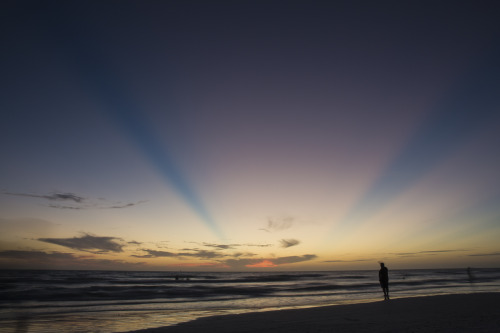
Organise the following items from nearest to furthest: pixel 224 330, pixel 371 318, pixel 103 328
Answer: pixel 224 330
pixel 371 318
pixel 103 328

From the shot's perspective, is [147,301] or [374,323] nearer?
[374,323]

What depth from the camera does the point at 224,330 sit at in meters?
11.5

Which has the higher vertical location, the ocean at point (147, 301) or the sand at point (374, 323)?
the sand at point (374, 323)

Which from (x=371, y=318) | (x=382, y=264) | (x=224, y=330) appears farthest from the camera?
(x=382, y=264)

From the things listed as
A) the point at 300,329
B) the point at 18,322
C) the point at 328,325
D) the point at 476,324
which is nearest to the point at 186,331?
the point at 300,329

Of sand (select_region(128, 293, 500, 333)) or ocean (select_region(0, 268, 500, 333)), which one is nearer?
sand (select_region(128, 293, 500, 333))

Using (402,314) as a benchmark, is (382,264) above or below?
above

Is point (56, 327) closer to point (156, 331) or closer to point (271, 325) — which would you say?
point (156, 331)

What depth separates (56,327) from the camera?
1469cm

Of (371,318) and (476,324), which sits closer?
(476,324)

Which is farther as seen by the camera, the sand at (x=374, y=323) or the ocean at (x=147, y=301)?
the ocean at (x=147, y=301)

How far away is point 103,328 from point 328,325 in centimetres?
1073

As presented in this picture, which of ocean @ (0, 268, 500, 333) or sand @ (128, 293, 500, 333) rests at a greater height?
sand @ (128, 293, 500, 333)

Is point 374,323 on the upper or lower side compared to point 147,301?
upper
